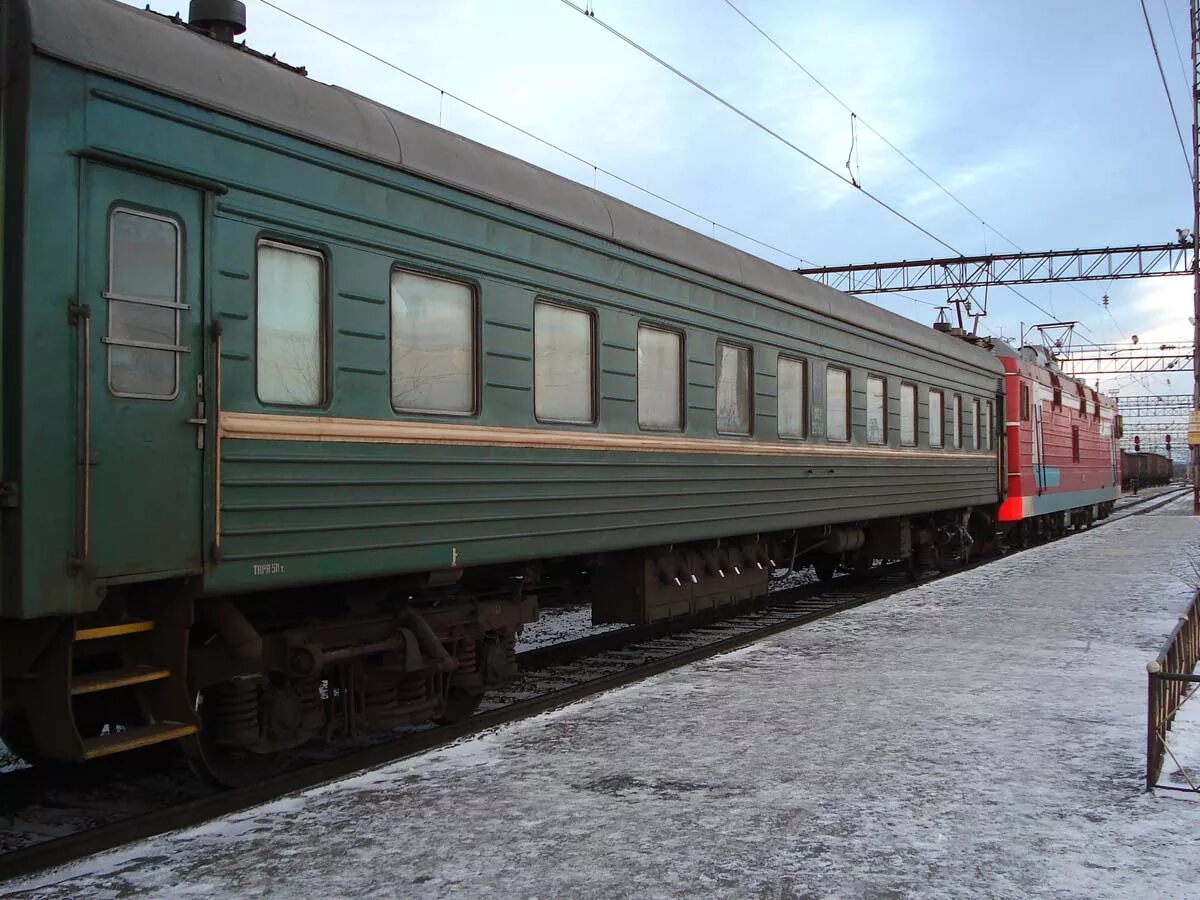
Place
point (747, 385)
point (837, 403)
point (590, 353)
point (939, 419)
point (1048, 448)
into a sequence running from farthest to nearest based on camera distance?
point (1048, 448), point (939, 419), point (837, 403), point (747, 385), point (590, 353)

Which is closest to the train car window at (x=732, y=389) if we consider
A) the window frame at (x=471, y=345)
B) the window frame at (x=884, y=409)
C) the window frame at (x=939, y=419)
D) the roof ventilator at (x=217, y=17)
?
the window frame at (x=884, y=409)

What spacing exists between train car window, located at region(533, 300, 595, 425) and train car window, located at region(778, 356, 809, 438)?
3214 mm

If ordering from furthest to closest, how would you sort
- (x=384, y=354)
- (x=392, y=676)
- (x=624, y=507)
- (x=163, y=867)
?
(x=624, y=507) → (x=392, y=676) → (x=384, y=354) → (x=163, y=867)

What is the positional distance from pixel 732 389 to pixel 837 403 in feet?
8.02

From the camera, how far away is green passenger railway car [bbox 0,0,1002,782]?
430cm

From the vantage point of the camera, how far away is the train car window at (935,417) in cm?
1431

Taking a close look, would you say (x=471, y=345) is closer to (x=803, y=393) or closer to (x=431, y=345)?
(x=431, y=345)

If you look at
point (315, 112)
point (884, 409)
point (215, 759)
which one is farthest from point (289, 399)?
point (884, 409)

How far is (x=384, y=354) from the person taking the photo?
5754 millimetres

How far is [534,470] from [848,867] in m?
3.33

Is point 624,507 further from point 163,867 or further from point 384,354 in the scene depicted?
point 163,867

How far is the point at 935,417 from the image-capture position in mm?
14523

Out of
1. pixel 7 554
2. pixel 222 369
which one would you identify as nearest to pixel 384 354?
pixel 222 369

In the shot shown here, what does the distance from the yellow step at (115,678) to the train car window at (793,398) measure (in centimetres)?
661
